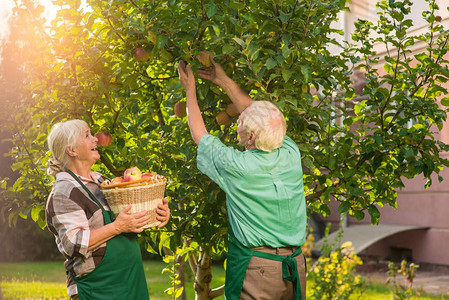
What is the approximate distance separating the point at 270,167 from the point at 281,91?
1.44 ft

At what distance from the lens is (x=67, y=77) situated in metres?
2.99

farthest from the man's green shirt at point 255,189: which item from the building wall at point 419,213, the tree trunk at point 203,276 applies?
the building wall at point 419,213

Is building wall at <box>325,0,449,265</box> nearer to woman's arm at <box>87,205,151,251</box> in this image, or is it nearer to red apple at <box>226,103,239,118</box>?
red apple at <box>226,103,239,118</box>

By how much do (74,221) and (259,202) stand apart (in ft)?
2.50

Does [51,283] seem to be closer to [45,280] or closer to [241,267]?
[45,280]

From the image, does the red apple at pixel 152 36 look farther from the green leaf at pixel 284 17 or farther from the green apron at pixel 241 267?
the green apron at pixel 241 267

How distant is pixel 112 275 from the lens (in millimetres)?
2297

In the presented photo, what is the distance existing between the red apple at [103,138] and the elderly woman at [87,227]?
494mm

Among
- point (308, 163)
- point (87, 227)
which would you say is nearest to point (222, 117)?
point (308, 163)

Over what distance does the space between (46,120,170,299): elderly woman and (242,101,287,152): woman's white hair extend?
1.70 feet

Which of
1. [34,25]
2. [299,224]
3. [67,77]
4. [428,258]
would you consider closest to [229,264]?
Result: [299,224]

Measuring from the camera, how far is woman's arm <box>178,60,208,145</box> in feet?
7.85

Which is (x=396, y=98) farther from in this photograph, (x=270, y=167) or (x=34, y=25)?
(x=34, y=25)

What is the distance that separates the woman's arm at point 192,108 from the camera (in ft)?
7.85
